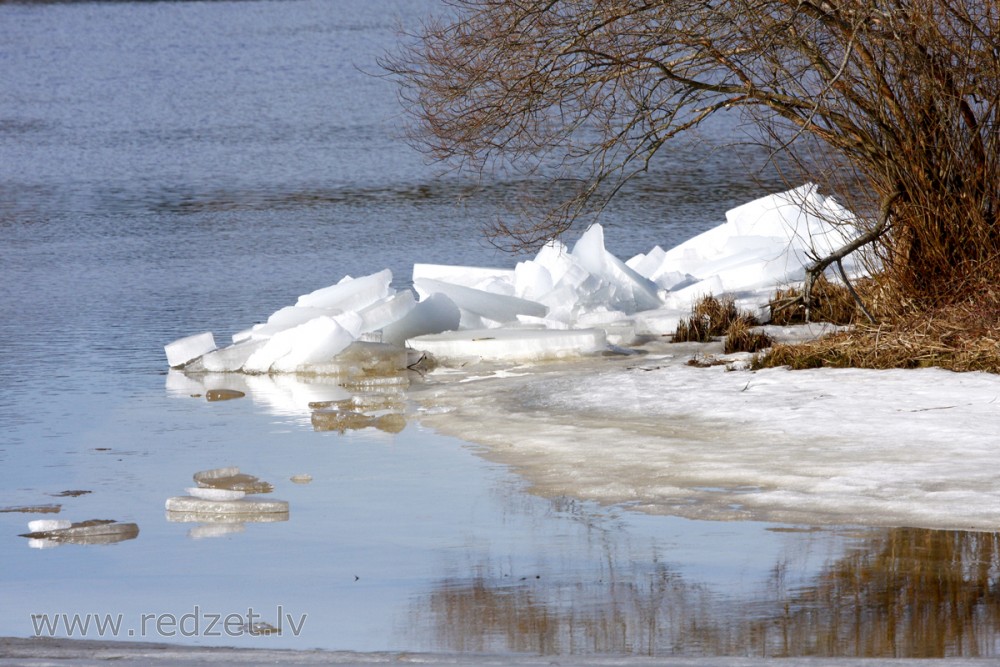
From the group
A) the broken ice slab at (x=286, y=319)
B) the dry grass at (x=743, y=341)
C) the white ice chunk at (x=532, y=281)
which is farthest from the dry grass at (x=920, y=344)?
the broken ice slab at (x=286, y=319)

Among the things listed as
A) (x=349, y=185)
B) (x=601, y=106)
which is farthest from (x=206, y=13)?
(x=601, y=106)

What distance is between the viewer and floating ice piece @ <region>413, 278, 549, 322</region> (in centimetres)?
1228

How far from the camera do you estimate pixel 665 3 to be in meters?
9.33

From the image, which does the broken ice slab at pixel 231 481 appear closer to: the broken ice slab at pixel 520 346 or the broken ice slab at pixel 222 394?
the broken ice slab at pixel 222 394

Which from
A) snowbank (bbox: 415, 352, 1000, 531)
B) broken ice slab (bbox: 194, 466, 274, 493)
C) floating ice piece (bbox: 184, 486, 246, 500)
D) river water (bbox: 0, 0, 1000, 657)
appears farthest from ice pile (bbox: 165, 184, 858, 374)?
floating ice piece (bbox: 184, 486, 246, 500)

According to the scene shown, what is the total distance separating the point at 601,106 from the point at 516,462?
2.97m

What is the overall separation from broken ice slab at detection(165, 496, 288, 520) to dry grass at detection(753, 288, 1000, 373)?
4011mm

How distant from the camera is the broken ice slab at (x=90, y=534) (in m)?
6.66

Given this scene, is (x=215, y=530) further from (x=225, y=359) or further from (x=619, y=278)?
(x=619, y=278)

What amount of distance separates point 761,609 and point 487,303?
7.04 meters

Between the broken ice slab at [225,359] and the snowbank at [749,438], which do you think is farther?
the broken ice slab at [225,359]

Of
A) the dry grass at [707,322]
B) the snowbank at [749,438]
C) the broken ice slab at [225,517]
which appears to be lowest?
the broken ice slab at [225,517]

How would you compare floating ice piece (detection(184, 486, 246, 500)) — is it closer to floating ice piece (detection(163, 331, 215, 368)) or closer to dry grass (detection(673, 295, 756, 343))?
floating ice piece (detection(163, 331, 215, 368))

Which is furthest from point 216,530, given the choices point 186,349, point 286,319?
point 286,319
